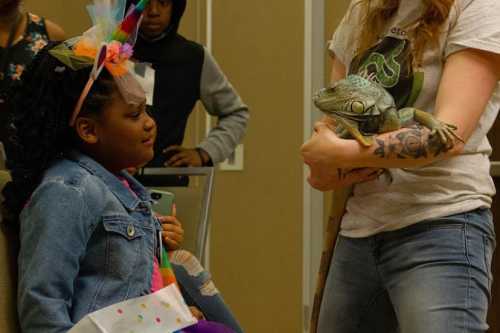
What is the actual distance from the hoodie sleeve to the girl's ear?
44.2 inches

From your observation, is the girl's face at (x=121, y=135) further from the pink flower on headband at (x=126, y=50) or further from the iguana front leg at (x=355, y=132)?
the iguana front leg at (x=355, y=132)

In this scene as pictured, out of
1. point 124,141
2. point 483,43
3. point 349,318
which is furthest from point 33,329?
point 483,43

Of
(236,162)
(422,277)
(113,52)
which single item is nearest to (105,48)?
(113,52)

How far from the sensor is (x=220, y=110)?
2.52 meters

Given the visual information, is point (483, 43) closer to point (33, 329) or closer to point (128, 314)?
point (128, 314)

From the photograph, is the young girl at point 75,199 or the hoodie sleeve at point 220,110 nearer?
the young girl at point 75,199

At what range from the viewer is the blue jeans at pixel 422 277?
1.29 meters

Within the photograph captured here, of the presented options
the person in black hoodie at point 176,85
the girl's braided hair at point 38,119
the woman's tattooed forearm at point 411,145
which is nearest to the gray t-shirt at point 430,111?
the woman's tattooed forearm at point 411,145

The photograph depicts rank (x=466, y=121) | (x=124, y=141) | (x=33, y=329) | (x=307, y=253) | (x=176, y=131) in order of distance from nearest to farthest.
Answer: (x=33, y=329), (x=466, y=121), (x=124, y=141), (x=176, y=131), (x=307, y=253)

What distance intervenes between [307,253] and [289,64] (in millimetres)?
789

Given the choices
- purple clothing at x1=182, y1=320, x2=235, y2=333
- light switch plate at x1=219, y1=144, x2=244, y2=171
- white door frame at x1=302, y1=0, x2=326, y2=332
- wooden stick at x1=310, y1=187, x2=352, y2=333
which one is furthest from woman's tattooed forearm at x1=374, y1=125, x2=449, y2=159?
light switch plate at x1=219, y1=144, x2=244, y2=171

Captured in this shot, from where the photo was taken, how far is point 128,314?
3.83ft

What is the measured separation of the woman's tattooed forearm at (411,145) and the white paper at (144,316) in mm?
405

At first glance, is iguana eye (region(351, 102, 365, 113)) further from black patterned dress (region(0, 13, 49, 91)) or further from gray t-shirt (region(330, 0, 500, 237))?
black patterned dress (region(0, 13, 49, 91))
